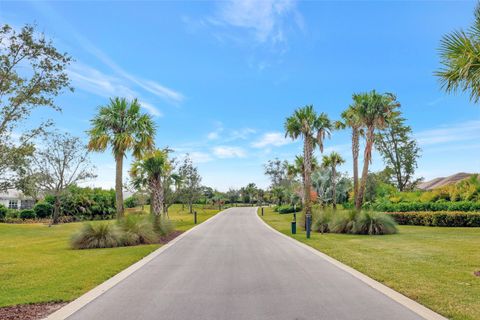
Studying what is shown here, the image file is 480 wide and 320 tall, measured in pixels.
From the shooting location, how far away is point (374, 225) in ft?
63.0

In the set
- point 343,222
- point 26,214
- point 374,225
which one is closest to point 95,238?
point 343,222

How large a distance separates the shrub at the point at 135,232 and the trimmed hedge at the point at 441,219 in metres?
18.1

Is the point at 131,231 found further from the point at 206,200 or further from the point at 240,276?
the point at 206,200

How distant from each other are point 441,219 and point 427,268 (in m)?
16.8

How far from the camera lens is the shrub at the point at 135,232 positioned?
50.1 feet

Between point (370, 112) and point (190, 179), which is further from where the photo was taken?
point (190, 179)

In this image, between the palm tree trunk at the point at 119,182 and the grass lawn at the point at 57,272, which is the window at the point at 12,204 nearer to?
the palm tree trunk at the point at 119,182

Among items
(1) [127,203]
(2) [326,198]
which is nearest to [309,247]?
(2) [326,198]

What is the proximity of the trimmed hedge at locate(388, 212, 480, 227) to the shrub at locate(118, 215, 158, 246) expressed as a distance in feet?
59.4

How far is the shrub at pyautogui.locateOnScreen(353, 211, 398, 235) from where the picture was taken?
757 inches

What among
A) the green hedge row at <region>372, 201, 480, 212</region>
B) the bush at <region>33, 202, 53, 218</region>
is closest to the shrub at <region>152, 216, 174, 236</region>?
the green hedge row at <region>372, 201, 480, 212</region>

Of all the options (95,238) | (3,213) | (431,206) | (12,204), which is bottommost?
(95,238)

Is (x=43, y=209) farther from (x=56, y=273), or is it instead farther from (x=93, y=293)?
(x=93, y=293)

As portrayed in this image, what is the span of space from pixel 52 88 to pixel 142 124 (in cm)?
922
